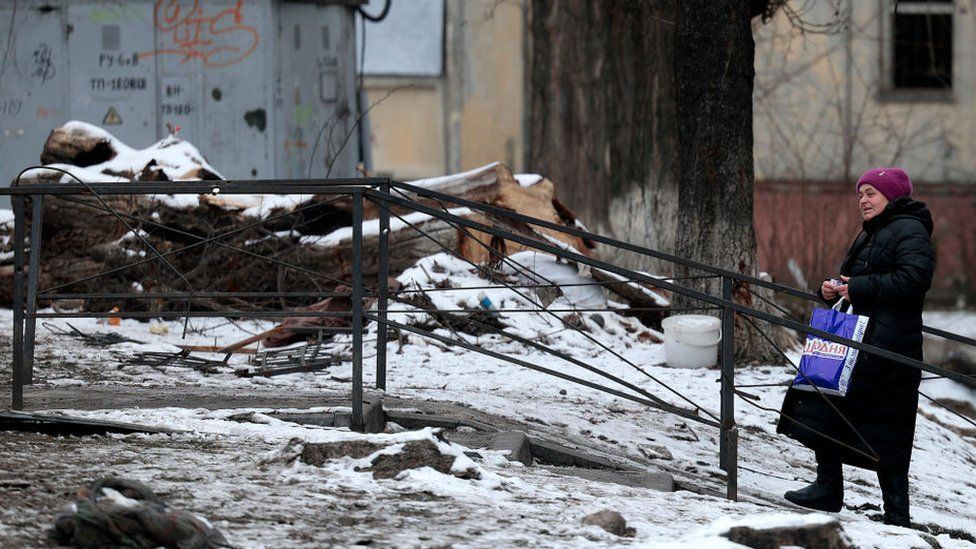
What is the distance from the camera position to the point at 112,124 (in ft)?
39.9

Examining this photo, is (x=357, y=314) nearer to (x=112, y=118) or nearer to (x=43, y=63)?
(x=112, y=118)

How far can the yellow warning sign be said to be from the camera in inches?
479

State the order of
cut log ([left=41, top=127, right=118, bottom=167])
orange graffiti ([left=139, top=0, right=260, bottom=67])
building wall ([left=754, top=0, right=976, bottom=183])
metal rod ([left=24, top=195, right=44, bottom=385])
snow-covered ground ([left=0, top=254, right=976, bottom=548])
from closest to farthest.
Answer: snow-covered ground ([left=0, top=254, right=976, bottom=548]), metal rod ([left=24, top=195, right=44, bottom=385]), cut log ([left=41, top=127, right=118, bottom=167]), orange graffiti ([left=139, top=0, right=260, bottom=67]), building wall ([left=754, top=0, right=976, bottom=183])

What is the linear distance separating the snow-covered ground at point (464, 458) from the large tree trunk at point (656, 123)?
36.2 inches

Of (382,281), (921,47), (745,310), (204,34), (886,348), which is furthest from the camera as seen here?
(921,47)

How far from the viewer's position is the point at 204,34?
12273mm

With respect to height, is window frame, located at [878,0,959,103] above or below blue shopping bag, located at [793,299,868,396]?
above

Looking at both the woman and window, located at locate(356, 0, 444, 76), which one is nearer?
the woman

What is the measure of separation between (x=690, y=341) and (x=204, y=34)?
5.76 m

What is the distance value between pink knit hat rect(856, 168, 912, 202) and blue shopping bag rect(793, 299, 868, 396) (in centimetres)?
47

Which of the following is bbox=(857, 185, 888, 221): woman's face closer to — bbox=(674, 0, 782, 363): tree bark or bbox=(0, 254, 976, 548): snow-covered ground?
bbox=(0, 254, 976, 548): snow-covered ground

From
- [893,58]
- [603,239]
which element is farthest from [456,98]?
[603,239]

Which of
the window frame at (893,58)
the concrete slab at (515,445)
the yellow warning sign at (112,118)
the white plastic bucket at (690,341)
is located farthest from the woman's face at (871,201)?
the window frame at (893,58)

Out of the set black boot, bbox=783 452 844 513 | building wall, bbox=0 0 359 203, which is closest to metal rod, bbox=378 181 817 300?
black boot, bbox=783 452 844 513
